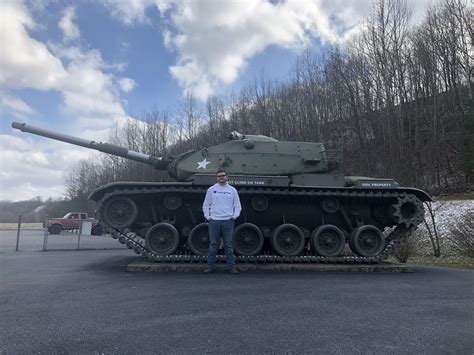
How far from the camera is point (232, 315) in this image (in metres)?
4.39

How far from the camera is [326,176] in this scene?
9.88m

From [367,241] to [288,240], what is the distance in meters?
1.97

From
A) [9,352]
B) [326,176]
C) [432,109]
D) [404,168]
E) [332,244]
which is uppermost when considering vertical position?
[432,109]

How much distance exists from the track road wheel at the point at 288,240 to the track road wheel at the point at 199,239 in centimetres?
154

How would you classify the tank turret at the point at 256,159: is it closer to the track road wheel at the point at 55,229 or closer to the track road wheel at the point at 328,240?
the track road wheel at the point at 328,240

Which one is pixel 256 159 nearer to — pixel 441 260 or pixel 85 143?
pixel 85 143

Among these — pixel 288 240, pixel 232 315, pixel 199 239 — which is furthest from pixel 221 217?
pixel 232 315

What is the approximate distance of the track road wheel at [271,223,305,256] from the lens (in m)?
9.66

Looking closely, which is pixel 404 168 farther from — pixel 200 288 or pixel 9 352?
pixel 9 352

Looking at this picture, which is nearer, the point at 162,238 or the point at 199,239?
the point at 162,238

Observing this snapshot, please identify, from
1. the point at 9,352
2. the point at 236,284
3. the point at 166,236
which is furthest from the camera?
the point at 166,236

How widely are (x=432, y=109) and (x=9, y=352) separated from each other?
109 feet

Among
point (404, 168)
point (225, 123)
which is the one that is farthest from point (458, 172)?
point (225, 123)

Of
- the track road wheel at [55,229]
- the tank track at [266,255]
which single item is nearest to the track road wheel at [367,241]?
the tank track at [266,255]
